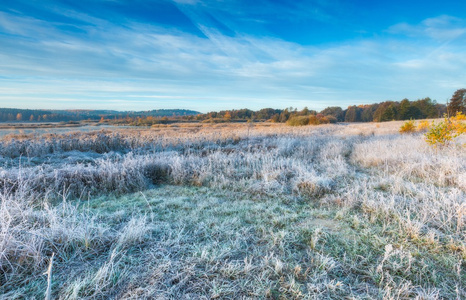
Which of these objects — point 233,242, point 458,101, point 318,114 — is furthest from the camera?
point 318,114

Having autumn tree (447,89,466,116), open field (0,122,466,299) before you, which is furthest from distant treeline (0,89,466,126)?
open field (0,122,466,299)

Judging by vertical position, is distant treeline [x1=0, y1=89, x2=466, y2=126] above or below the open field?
above

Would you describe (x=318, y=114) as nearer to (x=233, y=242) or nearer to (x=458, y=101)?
(x=458, y=101)

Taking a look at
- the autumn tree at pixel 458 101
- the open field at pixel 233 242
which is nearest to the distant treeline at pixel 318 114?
the autumn tree at pixel 458 101

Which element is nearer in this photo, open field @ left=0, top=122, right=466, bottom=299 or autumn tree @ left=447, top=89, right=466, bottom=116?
open field @ left=0, top=122, right=466, bottom=299

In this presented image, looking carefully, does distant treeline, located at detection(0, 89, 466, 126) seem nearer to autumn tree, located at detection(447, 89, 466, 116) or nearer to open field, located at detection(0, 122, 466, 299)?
→ autumn tree, located at detection(447, 89, 466, 116)

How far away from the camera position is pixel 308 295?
1.68m

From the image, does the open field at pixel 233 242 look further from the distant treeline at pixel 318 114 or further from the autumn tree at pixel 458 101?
the autumn tree at pixel 458 101

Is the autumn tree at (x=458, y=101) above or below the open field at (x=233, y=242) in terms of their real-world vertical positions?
above

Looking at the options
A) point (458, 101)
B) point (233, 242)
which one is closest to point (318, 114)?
point (458, 101)

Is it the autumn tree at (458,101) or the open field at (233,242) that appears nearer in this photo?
the open field at (233,242)

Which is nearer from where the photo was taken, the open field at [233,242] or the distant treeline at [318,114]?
the open field at [233,242]

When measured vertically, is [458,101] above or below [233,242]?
above

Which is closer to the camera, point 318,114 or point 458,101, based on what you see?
point 458,101
